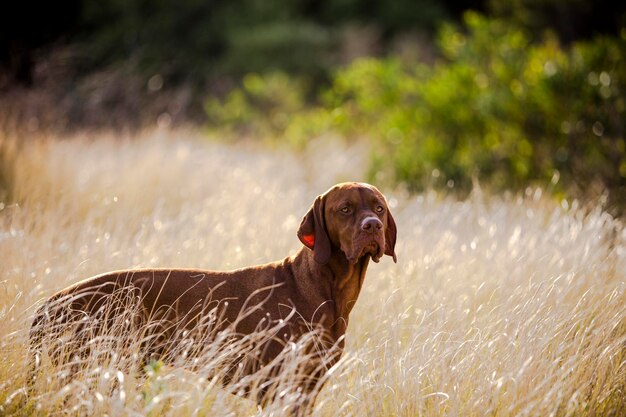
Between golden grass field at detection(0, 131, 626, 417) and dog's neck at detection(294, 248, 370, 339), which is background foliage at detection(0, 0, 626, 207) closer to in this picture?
golden grass field at detection(0, 131, 626, 417)

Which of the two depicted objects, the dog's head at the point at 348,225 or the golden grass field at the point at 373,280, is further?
the dog's head at the point at 348,225

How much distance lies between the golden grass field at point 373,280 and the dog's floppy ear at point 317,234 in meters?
0.53

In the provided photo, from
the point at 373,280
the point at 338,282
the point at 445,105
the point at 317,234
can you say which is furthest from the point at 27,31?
the point at 338,282

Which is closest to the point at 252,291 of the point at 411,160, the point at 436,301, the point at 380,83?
the point at 436,301

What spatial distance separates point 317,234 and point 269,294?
1.24 ft

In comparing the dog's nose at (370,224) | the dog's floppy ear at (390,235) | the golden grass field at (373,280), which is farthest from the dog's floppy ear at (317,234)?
the golden grass field at (373,280)

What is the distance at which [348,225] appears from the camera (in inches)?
130

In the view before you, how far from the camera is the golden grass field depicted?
124 inches

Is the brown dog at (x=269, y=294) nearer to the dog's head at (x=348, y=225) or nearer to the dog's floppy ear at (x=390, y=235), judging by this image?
the dog's head at (x=348, y=225)

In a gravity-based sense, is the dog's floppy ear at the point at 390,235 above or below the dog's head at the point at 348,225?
below

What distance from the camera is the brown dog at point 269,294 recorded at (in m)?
3.21

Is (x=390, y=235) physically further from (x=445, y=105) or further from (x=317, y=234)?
(x=445, y=105)

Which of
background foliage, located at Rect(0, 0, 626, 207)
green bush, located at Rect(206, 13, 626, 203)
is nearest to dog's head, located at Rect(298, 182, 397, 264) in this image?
background foliage, located at Rect(0, 0, 626, 207)

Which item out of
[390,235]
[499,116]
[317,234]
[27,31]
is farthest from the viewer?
[27,31]
